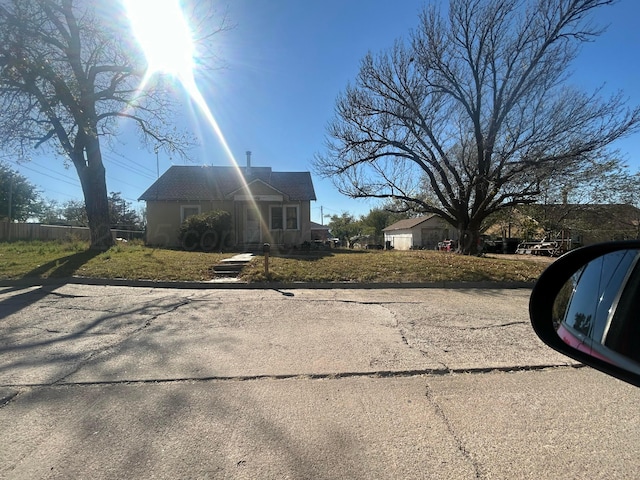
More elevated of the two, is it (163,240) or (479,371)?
(163,240)

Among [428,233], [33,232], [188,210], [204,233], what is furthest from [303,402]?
[428,233]

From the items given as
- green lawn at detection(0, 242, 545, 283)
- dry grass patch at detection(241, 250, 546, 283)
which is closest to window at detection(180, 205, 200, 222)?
green lawn at detection(0, 242, 545, 283)

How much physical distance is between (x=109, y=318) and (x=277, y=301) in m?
3.09

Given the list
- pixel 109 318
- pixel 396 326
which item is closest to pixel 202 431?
pixel 396 326

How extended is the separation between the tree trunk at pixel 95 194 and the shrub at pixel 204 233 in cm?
337

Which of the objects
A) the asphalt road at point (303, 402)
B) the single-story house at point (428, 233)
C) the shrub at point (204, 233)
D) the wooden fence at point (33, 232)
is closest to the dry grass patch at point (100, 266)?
the asphalt road at point (303, 402)

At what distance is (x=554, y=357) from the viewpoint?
446cm

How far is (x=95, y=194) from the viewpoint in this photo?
1734cm

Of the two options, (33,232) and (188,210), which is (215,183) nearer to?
(188,210)

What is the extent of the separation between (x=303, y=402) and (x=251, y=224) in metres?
19.7

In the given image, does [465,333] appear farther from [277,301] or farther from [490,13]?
[490,13]

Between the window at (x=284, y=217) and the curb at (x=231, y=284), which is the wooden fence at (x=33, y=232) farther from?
the curb at (x=231, y=284)

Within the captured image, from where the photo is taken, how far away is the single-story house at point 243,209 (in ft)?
71.2

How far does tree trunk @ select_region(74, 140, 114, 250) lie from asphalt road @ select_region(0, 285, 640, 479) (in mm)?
12375
